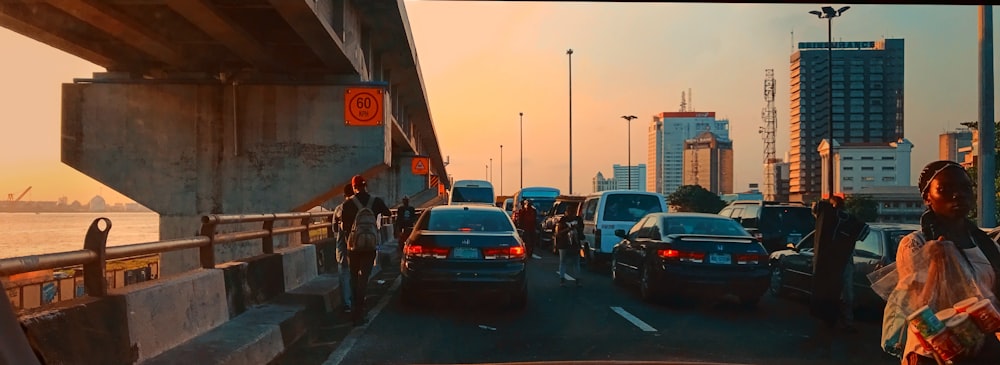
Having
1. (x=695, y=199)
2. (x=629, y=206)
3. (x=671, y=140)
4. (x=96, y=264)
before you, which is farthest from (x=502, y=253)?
(x=671, y=140)

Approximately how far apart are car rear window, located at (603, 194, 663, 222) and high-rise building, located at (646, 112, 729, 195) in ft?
70.0

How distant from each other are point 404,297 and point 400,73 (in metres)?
19.4

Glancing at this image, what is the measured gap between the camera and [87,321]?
206 inches

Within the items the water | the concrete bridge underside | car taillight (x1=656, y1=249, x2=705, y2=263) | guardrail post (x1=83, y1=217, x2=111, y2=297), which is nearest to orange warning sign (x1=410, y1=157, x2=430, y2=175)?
the concrete bridge underside

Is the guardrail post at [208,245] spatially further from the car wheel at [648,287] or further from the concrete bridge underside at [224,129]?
the concrete bridge underside at [224,129]

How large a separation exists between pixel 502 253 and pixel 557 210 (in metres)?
14.4

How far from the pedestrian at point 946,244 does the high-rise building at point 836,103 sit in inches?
830

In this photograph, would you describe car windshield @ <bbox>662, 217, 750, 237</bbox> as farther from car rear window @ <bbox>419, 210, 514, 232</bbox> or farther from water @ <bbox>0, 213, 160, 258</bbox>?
water @ <bbox>0, 213, 160, 258</bbox>

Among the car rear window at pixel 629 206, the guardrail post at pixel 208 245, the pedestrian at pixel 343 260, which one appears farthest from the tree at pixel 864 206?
the guardrail post at pixel 208 245

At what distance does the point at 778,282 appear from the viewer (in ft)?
44.9

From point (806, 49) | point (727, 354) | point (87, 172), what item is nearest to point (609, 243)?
point (727, 354)

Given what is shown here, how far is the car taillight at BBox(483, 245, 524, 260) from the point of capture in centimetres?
1150

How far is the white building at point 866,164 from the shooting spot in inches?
753

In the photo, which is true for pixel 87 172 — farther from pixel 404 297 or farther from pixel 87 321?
pixel 87 321
